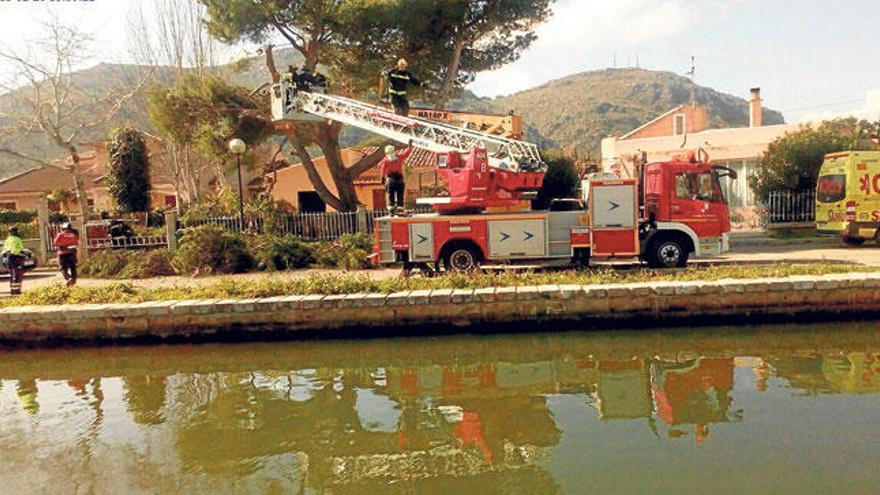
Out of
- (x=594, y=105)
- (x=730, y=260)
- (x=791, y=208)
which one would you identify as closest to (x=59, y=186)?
(x=730, y=260)

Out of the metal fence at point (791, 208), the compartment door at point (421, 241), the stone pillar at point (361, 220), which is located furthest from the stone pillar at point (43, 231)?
the metal fence at point (791, 208)

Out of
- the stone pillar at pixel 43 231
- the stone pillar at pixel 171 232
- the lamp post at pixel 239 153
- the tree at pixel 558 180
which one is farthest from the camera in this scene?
the tree at pixel 558 180

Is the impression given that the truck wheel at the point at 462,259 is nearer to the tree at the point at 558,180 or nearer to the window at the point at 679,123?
the tree at the point at 558,180

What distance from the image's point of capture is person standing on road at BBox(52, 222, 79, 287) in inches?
507

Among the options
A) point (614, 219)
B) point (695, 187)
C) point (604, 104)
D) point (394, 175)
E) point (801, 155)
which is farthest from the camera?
point (604, 104)

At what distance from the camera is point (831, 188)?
16.6 m

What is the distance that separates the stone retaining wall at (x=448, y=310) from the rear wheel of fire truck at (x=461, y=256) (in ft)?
7.62

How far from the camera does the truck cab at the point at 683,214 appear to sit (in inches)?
496

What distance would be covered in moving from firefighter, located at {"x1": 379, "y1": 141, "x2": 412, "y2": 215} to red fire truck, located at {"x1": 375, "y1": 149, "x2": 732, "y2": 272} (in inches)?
48.4

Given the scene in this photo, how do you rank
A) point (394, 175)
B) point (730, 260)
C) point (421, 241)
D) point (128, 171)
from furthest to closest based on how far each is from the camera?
point (128, 171)
point (730, 260)
point (394, 175)
point (421, 241)

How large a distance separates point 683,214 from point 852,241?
7428 mm

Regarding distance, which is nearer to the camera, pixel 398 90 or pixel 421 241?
pixel 421 241

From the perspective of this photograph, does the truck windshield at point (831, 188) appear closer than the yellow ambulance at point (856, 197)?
No

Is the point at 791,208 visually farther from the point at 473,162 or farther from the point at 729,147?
the point at 473,162
